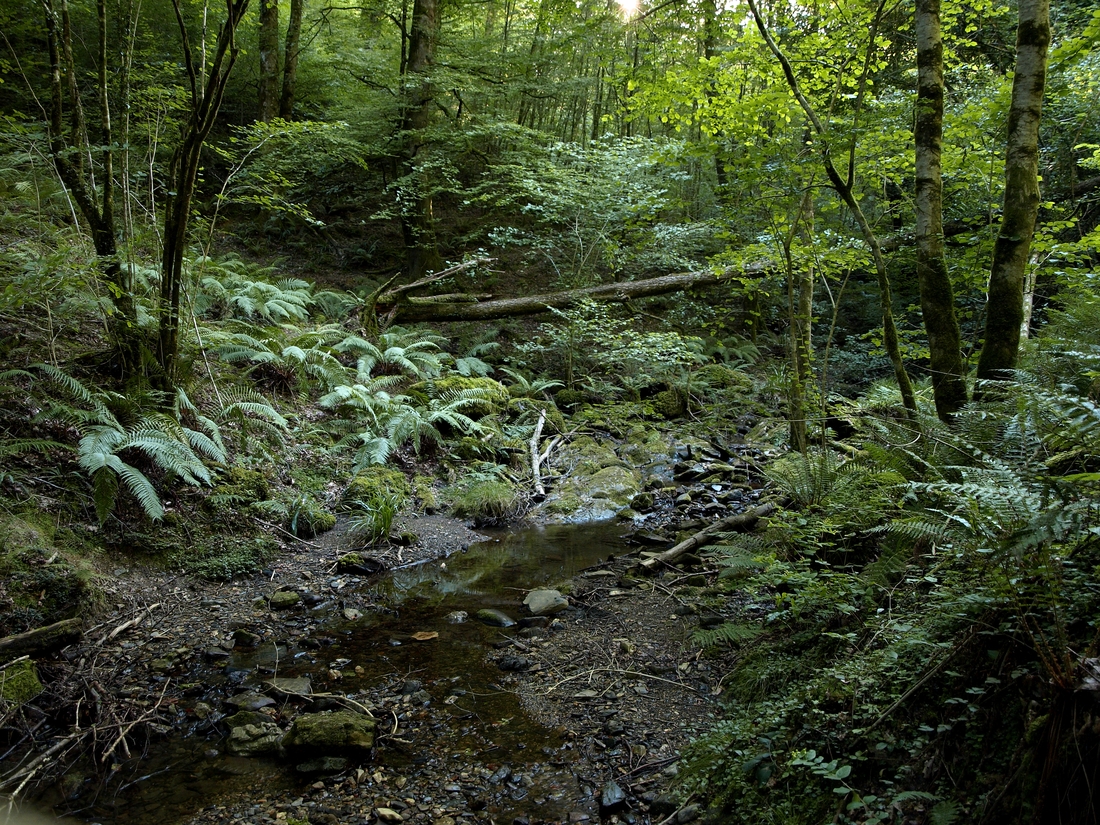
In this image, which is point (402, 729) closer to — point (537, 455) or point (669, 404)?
point (537, 455)

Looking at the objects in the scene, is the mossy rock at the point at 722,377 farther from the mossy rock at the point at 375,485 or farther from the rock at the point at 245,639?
the rock at the point at 245,639

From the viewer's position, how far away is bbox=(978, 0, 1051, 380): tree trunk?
3617mm

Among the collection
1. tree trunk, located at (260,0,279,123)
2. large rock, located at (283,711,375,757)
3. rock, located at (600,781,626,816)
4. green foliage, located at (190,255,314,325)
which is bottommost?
large rock, located at (283,711,375,757)

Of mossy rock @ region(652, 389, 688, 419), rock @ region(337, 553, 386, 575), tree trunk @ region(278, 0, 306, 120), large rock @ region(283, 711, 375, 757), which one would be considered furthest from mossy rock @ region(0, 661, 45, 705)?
tree trunk @ region(278, 0, 306, 120)

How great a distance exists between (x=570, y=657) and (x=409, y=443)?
4619 mm

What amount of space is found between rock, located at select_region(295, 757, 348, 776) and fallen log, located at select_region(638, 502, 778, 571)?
3320mm

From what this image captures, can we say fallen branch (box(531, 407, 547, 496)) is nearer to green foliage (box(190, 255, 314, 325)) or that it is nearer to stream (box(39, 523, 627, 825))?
stream (box(39, 523, 627, 825))

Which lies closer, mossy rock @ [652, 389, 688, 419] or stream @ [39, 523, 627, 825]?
stream @ [39, 523, 627, 825]

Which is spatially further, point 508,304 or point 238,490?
point 508,304

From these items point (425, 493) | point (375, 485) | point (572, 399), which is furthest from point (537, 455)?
point (375, 485)

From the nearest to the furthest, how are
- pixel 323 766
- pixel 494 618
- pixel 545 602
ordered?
pixel 323 766
pixel 494 618
pixel 545 602

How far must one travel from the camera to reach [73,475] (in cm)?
493

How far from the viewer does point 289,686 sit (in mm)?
3881

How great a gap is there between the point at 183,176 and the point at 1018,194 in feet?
21.3
